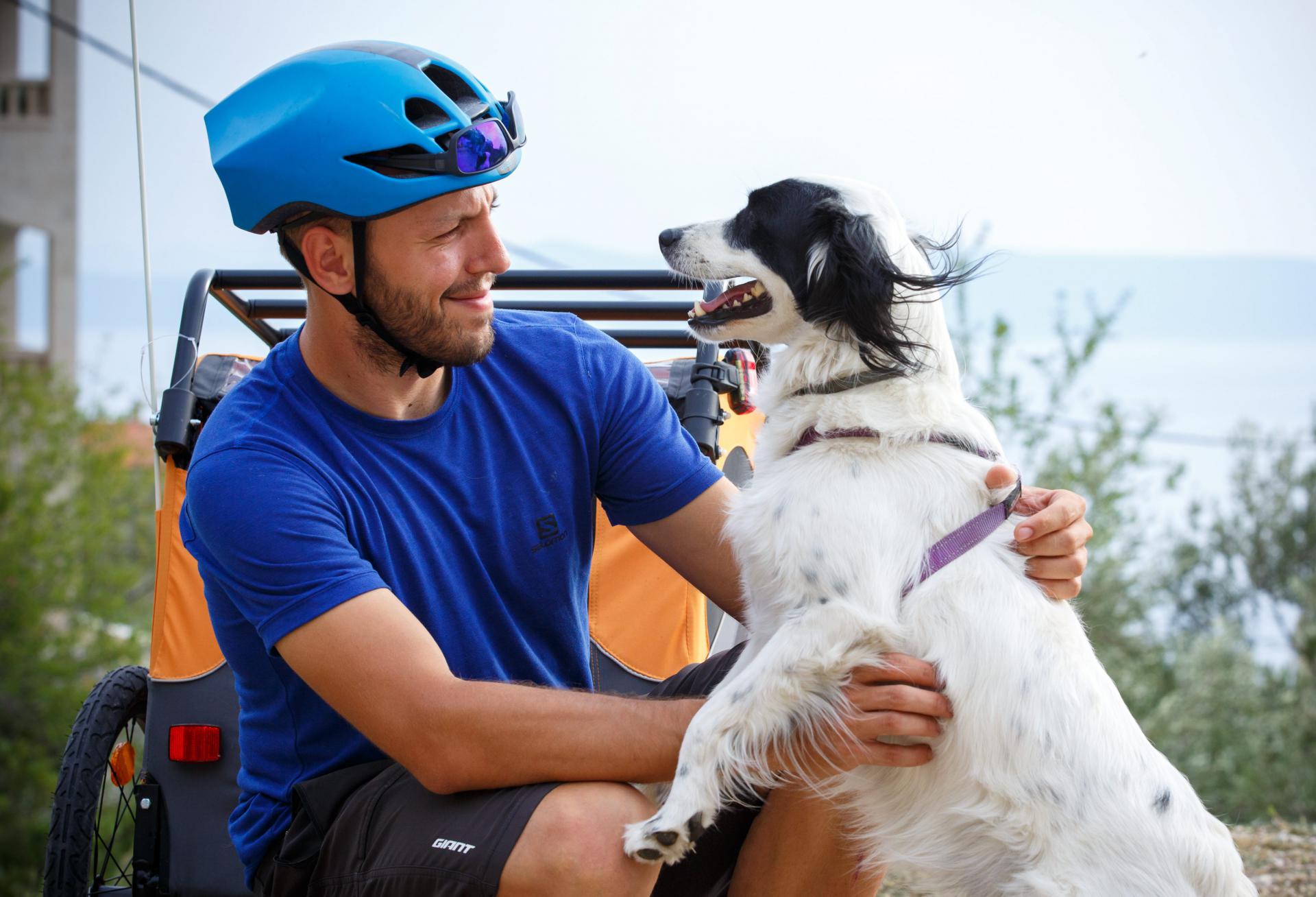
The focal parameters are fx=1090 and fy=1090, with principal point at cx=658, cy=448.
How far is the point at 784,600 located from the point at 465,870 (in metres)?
0.77

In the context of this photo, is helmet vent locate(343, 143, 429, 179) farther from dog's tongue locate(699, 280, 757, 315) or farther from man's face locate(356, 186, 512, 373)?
dog's tongue locate(699, 280, 757, 315)

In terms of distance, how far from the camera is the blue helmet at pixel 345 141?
2.11 meters

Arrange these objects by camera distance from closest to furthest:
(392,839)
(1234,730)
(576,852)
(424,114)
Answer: (576,852), (392,839), (424,114), (1234,730)

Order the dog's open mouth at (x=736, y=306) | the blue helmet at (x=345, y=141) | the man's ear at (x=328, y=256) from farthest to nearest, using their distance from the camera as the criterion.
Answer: the dog's open mouth at (x=736, y=306), the man's ear at (x=328, y=256), the blue helmet at (x=345, y=141)

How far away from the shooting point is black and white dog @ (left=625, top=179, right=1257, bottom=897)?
1.84 metres

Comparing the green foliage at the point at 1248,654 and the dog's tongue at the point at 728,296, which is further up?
the dog's tongue at the point at 728,296

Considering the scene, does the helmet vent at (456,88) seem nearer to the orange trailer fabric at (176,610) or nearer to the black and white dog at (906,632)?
the black and white dog at (906,632)

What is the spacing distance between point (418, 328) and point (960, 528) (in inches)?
44.3

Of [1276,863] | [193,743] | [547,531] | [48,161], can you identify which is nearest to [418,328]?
[547,531]

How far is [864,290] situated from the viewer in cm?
223

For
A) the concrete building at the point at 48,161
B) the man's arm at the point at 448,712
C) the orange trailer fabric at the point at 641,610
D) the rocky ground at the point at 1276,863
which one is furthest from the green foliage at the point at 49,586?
the man's arm at the point at 448,712

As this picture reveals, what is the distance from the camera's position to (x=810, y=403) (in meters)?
2.30

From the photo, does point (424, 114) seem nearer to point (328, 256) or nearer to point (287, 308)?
point (328, 256)

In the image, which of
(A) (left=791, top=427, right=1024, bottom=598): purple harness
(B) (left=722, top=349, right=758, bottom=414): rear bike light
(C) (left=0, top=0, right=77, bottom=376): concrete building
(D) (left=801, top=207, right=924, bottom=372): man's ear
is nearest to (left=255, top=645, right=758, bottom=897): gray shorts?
(A) (left=791, top=427, right=1024, bottom=598): purple harness
